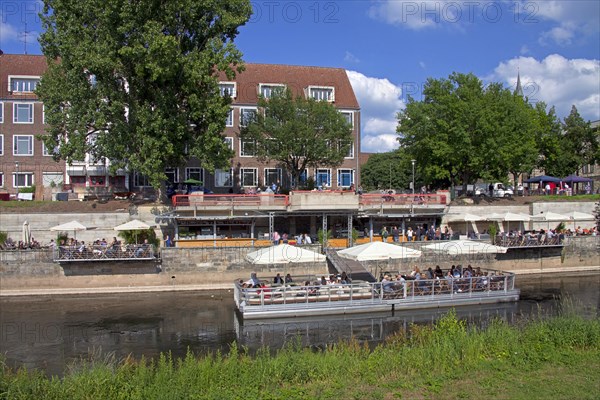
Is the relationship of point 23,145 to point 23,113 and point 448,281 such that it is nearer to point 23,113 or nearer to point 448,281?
point 23,113

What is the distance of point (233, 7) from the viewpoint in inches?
1577

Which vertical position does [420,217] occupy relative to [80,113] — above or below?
below

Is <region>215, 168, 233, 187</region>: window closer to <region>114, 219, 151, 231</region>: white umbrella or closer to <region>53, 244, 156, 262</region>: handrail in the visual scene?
<region>114, 219, 151, 231</region>: white umbrella

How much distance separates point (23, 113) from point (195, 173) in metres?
17.0

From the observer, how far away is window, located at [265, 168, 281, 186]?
5475 cm

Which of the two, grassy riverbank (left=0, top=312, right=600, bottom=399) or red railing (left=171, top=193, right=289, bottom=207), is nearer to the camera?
grassy riverbank (left=0, top=312, right=600, bottom=399)

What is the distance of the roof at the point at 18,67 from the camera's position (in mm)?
51000

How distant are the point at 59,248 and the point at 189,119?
13.3 metres

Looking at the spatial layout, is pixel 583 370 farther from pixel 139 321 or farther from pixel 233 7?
pixel 233 7

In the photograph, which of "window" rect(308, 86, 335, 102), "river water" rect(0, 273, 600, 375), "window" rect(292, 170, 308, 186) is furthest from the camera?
"window" rect(308, 86, 335, 102)

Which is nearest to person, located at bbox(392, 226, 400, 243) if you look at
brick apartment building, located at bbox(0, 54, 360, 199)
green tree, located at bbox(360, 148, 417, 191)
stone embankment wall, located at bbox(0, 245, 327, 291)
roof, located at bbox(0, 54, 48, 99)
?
stone embankment wall, located at bbox(0, 245, 327, 291)

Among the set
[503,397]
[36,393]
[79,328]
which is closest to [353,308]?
[79,328]

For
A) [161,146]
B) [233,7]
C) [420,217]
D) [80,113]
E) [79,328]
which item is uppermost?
[233,7]

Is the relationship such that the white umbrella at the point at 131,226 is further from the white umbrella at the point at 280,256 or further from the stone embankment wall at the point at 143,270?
the white umbrella at the point at 280,256
